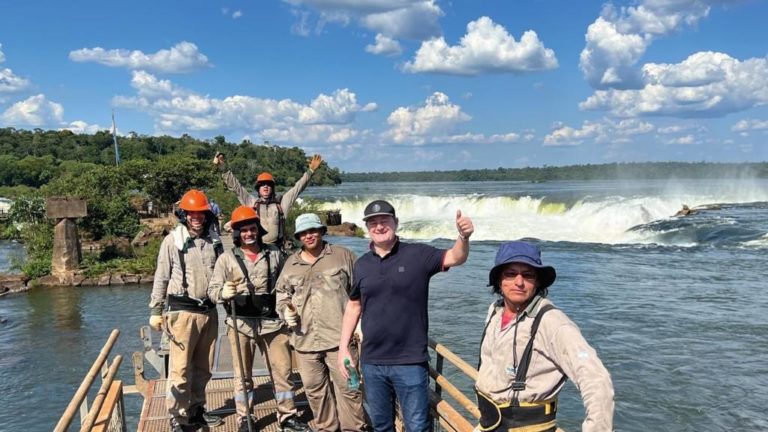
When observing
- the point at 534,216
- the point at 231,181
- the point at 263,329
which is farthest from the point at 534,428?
the point at 534,216

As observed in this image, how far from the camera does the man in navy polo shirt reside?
12.3ft

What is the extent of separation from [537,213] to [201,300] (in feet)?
133

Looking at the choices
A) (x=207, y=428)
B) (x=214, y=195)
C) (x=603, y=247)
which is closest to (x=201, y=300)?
(x=207, y=428)

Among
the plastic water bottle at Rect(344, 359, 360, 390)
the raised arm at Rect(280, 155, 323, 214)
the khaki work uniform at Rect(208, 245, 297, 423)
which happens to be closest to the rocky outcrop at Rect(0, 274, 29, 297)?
the raised arm at Rect(280, 155, 323, 214)

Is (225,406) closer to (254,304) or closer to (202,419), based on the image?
(202,419)

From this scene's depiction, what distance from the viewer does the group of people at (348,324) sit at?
2604 millimetres

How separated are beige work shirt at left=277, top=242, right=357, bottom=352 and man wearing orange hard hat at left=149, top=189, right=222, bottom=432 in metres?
0.93

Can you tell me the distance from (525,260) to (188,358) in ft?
11.7

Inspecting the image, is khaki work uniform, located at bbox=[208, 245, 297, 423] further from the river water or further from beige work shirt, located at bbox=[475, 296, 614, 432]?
the river water

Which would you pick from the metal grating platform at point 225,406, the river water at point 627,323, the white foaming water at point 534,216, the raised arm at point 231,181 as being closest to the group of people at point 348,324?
the metal grating platform at point 225,406

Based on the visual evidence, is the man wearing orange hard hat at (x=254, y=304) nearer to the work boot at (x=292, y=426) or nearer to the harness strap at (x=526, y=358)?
the work boot at (x=292, y=426)

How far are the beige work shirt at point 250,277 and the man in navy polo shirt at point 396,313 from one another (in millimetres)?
1424

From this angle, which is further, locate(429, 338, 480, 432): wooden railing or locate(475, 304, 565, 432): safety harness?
locate(429, 338, 480, 432): wooden railing

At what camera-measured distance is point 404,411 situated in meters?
3.86
